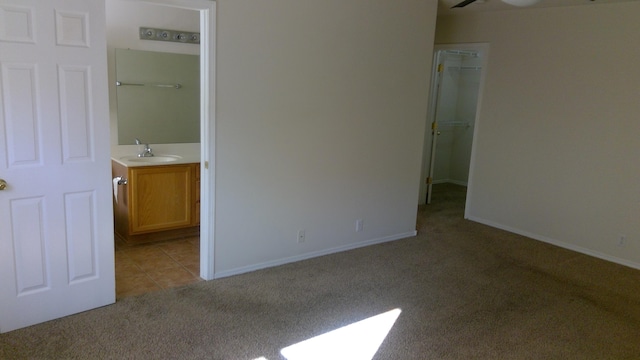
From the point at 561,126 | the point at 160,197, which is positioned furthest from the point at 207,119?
the point at 561,126

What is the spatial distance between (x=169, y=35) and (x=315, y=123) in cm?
180

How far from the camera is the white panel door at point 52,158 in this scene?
2520mm

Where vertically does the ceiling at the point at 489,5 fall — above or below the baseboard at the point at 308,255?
above

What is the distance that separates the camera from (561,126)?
4.70 meters

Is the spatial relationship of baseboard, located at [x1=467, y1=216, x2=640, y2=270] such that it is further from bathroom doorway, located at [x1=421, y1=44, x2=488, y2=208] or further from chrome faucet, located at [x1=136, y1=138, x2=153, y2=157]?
chrome faucet, located at [x1=136, y1=138, x2=153, y2=157]

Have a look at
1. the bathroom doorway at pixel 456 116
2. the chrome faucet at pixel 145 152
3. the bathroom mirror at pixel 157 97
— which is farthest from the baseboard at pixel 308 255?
the bathroom doorway at pixel 456 116

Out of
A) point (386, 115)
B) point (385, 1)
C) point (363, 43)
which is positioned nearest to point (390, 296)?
point (386, 115)

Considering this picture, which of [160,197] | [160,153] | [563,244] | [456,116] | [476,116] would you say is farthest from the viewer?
[456,116]

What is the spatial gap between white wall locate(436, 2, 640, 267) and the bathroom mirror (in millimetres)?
3114

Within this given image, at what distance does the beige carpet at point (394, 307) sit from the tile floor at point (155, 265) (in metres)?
0.18

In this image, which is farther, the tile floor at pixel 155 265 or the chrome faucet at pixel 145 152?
the chrome faucet at pixel 145 152

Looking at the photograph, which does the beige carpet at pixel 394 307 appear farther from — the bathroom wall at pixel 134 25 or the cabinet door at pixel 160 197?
the bathroom wall at pixel 134 25

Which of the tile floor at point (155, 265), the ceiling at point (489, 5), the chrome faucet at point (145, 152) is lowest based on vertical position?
the tile floor at point (155, 265)

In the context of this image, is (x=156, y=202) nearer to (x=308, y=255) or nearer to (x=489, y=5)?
(x=308, y=255)
